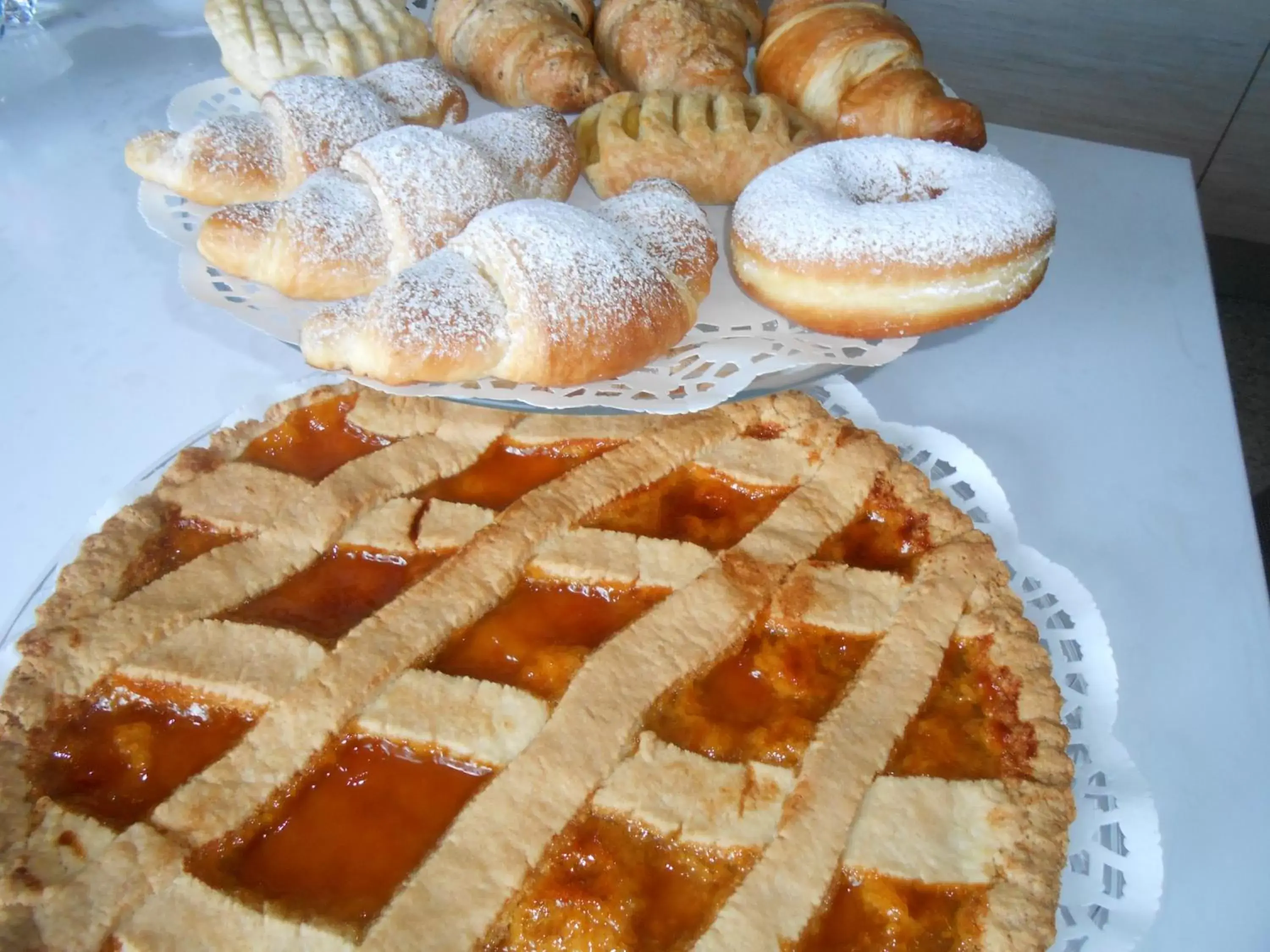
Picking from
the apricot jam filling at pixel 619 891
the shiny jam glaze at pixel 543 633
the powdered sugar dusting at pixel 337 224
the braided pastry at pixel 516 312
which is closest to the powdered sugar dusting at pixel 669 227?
the braided pastry at pixel 516 312

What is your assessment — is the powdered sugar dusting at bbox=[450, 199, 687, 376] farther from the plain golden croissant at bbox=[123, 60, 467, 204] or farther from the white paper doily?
the plain golden croissant at bbox=[123, 60, 467, 204]

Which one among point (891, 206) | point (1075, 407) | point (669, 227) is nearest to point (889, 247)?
point (891, 206)

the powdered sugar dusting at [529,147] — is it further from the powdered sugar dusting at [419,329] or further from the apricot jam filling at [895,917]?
the apricot jam filling at [895,917]

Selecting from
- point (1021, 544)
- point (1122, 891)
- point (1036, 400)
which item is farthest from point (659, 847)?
point (1036, 400)

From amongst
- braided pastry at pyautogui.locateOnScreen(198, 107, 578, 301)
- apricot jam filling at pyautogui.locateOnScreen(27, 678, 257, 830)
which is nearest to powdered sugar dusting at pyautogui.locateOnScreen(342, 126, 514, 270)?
braided pastry at pyautogui.locateOnScreen(198, 107, 578, 301)

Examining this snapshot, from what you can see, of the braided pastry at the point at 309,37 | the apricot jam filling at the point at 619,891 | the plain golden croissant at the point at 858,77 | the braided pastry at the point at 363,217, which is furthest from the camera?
the braided pastry at the point at 309,37

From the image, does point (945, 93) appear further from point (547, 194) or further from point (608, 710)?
point (608, 710)
